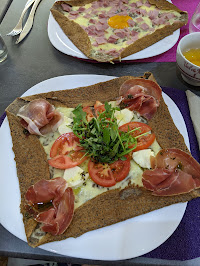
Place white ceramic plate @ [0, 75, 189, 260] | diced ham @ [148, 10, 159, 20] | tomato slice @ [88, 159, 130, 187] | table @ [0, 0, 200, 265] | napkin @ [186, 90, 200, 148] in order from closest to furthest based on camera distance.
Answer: white ceramic plate @ [0, 75, 189, 260]
tomato slice @ [88, 159, 130, 187]
napkin @ [186, 90, 200, 148]
table @ [0, 0, 200, 265]
diced ham @ [148, 10, 159, 20]

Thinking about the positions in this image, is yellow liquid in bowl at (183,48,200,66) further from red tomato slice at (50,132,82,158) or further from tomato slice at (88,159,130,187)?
red tomato slice at (50,132,82,158)

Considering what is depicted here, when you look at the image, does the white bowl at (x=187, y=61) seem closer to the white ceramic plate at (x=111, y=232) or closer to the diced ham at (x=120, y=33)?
the diced ham at (x=120, y=33)

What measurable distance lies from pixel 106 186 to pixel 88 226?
311 millimetres

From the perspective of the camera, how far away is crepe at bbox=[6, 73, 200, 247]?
177cm

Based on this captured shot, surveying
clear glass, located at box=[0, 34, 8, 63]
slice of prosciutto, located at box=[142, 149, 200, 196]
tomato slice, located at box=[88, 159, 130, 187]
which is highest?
clear glass, located at box=[0, 34, 8, 63]

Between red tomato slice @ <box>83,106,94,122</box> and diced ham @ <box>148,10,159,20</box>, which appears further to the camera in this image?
diced ham @ <box>148,10,159,20</box>

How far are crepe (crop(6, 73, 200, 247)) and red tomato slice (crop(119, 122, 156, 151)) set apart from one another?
0.24 ft

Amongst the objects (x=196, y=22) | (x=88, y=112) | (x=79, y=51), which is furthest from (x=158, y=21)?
(x=88, y=112)

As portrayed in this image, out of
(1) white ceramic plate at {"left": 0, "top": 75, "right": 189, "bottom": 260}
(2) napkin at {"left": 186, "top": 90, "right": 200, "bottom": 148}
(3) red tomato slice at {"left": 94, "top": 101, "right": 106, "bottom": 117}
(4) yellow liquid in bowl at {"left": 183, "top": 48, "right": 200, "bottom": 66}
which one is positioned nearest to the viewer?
(1) white ceramic plate at {"left": 0, "top": 75, "right": 189, "bottom": 260}

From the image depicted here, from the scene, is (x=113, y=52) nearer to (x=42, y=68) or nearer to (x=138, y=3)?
(x=42, y=68)

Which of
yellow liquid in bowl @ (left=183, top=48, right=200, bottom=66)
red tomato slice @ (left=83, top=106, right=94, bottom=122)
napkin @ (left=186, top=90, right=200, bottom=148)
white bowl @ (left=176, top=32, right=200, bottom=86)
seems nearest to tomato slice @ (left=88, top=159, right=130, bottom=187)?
red tomato slice @ (left=83, top=106, right=94, bottom=122)

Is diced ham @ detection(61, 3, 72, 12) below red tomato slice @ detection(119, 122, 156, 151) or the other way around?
the other way around

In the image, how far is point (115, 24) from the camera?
3148 millimetres

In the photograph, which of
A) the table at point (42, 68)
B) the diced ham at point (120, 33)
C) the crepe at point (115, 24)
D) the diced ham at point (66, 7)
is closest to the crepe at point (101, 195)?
the table at point (42, 68)
